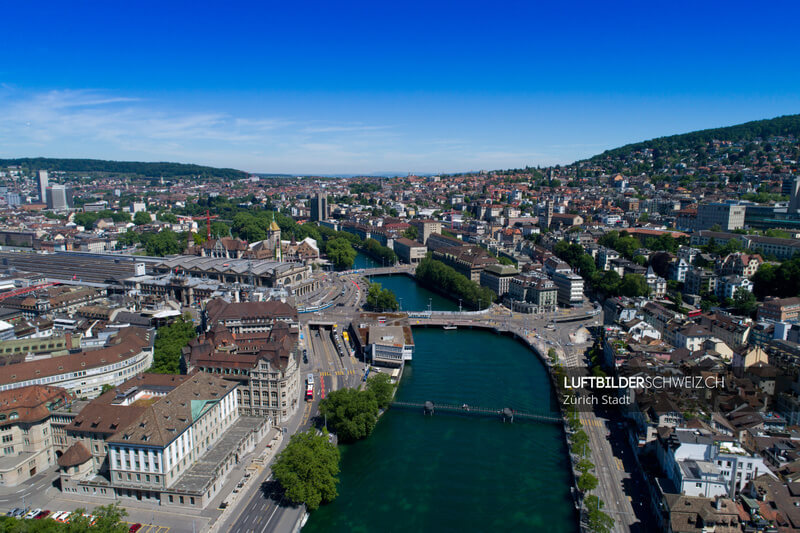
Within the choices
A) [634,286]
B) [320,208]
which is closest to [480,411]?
[634,286]

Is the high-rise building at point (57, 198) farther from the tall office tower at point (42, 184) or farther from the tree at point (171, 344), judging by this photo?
the tree at point (171, 344)

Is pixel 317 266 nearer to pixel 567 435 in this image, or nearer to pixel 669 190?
pixel 567 435

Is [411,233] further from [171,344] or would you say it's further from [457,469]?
[457,469]

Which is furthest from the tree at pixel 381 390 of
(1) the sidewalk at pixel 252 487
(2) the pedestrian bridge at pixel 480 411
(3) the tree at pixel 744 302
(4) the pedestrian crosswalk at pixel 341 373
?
(3) the tree at pixel 744 302

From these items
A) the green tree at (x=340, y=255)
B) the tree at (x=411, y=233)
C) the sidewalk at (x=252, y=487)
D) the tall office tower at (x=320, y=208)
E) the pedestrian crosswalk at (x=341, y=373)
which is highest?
the tall office tower at (x=320, y=208)

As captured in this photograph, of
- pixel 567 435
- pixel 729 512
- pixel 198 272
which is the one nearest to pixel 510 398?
pixel 567 435
